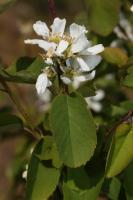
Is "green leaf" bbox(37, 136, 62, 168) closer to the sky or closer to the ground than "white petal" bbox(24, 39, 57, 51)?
closer to the ground

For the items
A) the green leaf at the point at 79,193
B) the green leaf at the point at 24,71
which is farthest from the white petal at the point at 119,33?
the green leaf at the point at 79,193

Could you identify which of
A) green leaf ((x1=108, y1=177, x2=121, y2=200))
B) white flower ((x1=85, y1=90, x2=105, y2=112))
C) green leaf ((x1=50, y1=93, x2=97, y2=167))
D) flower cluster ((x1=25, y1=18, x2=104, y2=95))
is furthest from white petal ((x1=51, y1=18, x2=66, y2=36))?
white flower ((x1=85, y1=90, x2=105, y2=112))

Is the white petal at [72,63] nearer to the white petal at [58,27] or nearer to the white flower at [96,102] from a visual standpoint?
the white petal at [58,27]

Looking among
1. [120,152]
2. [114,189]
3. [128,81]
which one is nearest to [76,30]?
[128,81]

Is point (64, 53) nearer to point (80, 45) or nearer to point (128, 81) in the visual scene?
point (80, 45)

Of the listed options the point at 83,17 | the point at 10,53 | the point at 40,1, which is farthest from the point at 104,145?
the point at 40,1

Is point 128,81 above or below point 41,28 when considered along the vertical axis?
below

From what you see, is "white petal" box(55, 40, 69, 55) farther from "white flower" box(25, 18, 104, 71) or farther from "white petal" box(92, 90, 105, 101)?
"white petal" box(92, 90, 105, 101)
